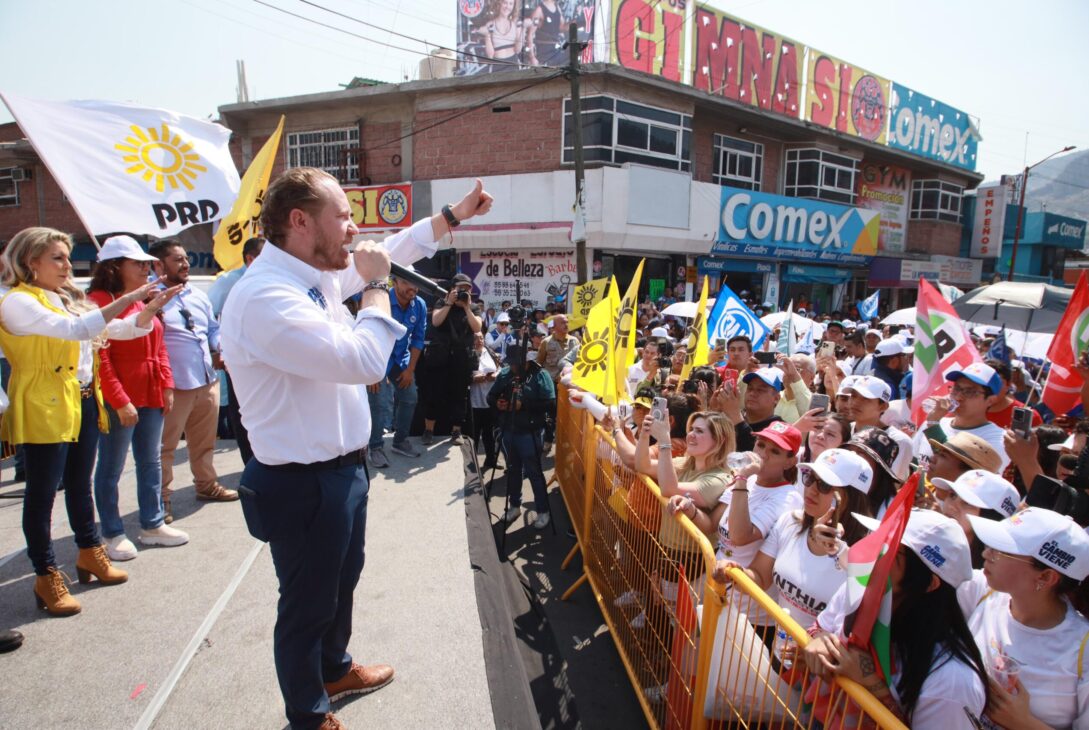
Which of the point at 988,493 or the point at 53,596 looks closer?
the point at 988,493

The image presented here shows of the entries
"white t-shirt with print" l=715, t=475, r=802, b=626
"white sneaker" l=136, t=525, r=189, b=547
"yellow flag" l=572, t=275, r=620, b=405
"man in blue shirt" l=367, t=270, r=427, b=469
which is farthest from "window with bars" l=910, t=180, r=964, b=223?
"white sneaker" l=136, t=525, r=189, b=547

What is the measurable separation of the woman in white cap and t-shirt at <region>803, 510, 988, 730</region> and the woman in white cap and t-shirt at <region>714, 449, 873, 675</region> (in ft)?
1.73

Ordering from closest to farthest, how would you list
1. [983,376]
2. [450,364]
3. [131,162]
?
[983,376], [131,162], [450,364]

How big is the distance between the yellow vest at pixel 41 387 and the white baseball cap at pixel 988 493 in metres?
3.82

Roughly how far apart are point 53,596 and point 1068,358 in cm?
687

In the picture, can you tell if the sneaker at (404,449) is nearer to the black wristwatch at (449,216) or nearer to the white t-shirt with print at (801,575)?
the black wristwatch at (449,216)

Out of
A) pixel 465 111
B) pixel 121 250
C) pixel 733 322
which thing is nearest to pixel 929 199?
pixel 465 111

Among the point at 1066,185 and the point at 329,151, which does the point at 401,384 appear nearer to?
the point at 329,151

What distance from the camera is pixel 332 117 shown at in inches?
761

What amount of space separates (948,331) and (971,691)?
4.03m

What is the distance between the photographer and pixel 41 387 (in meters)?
2.68

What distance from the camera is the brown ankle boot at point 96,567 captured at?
9.52 feet

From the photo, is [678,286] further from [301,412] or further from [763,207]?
[301,412]

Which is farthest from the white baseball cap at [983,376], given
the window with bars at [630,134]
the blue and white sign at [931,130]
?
the blue and white sign at [931,130]
